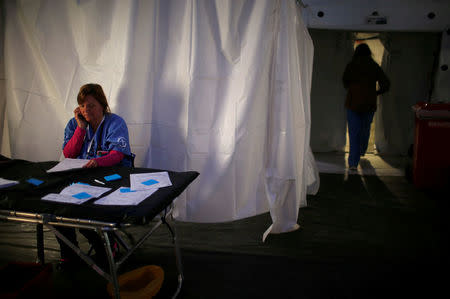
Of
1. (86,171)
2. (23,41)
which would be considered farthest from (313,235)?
(23,41)

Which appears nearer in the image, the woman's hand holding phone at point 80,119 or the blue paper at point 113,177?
the blue paper at point 113,177

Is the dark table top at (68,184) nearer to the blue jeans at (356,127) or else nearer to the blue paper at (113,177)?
the blue paper at (113,177)

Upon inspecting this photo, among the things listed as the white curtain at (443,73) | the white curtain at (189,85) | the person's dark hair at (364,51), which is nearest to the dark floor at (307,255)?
the white curtain at (189,85)

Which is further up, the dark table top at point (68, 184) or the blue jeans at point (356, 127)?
the blue jeans at point (356, 127)

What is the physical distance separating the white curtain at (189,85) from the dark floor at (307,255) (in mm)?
199

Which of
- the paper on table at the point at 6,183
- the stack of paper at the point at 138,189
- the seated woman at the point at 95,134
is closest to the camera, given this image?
the stack of paper at the point at 138,189

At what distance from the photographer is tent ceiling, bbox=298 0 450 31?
3.68 meters

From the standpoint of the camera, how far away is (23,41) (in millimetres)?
2260

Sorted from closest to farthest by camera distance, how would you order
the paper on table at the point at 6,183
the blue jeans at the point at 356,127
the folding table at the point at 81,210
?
the folding table at the point at 81,210, the paper on table at the point at 6,183, the blue jeans at the point at 356,127

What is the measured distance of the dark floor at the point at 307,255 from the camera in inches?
61.7

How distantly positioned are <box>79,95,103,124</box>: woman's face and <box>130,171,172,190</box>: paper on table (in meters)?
0.60

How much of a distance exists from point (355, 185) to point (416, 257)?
4.61 feet

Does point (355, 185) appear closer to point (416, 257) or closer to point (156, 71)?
point (416, 257)

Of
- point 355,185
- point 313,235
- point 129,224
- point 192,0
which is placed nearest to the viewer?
point 129,224
